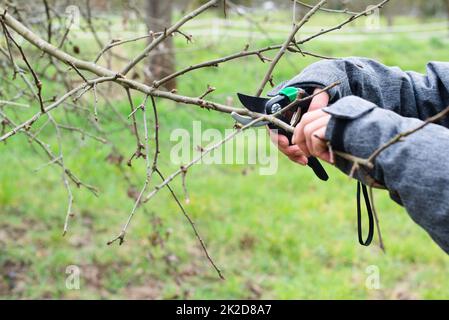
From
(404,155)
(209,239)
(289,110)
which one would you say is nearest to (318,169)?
(289,110)

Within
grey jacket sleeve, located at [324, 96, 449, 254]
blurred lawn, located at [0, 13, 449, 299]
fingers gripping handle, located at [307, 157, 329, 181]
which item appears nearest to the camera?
grey jacket sleeve, located at [324, 96, 449, 254]

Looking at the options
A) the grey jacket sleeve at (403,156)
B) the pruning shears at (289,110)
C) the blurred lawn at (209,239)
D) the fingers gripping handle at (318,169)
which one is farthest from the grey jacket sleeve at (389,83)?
the blurred lawn at (209,239)

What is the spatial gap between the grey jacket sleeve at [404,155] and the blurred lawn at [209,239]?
181cm

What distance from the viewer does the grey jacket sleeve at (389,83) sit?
63.2 inches

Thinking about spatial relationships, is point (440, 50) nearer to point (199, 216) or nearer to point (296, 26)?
point (199, 216)

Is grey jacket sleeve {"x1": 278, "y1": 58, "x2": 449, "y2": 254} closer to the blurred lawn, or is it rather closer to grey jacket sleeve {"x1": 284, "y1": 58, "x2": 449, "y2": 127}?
grey jacket sleeve {"x1": 284, "y1": 58, "x2": 449, "y2": 127}

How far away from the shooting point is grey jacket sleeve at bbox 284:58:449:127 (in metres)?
1.61

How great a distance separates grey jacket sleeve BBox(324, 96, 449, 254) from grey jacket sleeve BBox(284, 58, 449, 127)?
0.35 metres

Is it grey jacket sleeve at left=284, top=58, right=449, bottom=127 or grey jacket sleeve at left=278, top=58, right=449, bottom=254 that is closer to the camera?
grey jacket sleeve at left=278, top=58, right=449, bottom=254

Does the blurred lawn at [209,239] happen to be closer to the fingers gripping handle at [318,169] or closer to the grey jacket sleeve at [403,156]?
the fingers gripping handle at [318,169]

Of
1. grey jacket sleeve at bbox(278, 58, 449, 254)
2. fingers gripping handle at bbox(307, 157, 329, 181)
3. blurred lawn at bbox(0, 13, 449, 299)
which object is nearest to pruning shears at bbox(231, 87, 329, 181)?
fingers gripping handle at bbox(307, 157, 329, 181)

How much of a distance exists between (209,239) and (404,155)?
315 centimetres

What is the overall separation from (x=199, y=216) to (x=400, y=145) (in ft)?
11.3

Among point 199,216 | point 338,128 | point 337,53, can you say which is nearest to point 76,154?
point 199,216
